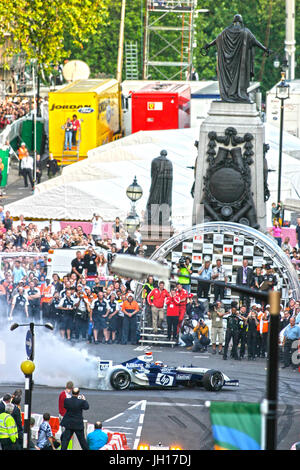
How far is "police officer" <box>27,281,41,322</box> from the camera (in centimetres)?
2845

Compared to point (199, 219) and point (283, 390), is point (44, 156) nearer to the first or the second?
point (199, 219)

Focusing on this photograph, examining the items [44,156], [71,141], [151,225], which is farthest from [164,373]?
[44,156]

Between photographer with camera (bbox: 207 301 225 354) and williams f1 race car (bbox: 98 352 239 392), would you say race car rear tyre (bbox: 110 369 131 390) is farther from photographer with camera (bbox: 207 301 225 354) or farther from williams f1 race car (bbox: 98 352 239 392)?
photographer with camera (bbox: 207 301 225 354)

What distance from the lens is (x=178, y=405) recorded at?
2252cm

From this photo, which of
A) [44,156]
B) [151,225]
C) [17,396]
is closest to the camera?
[17,396]

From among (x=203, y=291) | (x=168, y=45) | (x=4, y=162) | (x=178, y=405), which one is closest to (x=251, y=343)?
(x=203, y=291)

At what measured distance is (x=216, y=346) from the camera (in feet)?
90.1

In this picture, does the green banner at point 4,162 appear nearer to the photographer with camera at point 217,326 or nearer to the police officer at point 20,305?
the police officer at point 20,305

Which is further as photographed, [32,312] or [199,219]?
[199,219]

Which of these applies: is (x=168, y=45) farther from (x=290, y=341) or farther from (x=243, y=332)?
(x=290, y=341)

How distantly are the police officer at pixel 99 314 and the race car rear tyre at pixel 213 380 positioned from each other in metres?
5.07

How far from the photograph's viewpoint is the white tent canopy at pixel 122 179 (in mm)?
36500

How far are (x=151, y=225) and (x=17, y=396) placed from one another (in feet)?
46.6

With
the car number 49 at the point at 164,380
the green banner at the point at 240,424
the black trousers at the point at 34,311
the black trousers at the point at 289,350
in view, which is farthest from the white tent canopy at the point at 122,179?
the green banner at the point at 240,424
